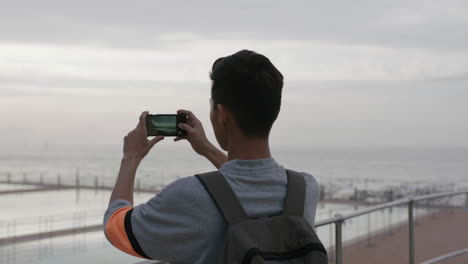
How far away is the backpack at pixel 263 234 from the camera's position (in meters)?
1.21

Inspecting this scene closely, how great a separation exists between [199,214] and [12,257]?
83.7 ft

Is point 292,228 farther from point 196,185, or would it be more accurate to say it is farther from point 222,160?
point 222,160

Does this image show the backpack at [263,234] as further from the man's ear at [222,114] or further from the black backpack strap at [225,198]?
the man's ear at [222,114]

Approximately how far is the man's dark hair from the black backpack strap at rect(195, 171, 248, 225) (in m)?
0.16

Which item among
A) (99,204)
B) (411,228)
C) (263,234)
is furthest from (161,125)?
(99,204)

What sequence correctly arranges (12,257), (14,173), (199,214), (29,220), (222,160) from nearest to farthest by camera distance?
(199,214) → (222,160) → (12,257) → (29,220) → (14,173)

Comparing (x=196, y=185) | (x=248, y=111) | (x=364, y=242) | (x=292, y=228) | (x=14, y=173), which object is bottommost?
(x=14, y=173)

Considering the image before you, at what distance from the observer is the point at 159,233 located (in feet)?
4.06

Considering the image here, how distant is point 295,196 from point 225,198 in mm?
204

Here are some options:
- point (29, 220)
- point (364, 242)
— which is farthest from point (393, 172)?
point (364, 242)

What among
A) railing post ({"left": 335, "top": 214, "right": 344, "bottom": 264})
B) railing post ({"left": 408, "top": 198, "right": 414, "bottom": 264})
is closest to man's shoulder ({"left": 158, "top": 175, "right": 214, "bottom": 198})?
railing post ({"left": 335, "top": 214, "right": 344, "bottom": 264})

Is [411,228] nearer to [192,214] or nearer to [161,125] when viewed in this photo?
[161,125]

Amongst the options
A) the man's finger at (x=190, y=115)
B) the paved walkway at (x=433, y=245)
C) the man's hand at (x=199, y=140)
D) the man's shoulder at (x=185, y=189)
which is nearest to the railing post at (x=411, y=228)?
the paved walkway at (x=433, y=245)

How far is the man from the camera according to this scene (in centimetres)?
124
